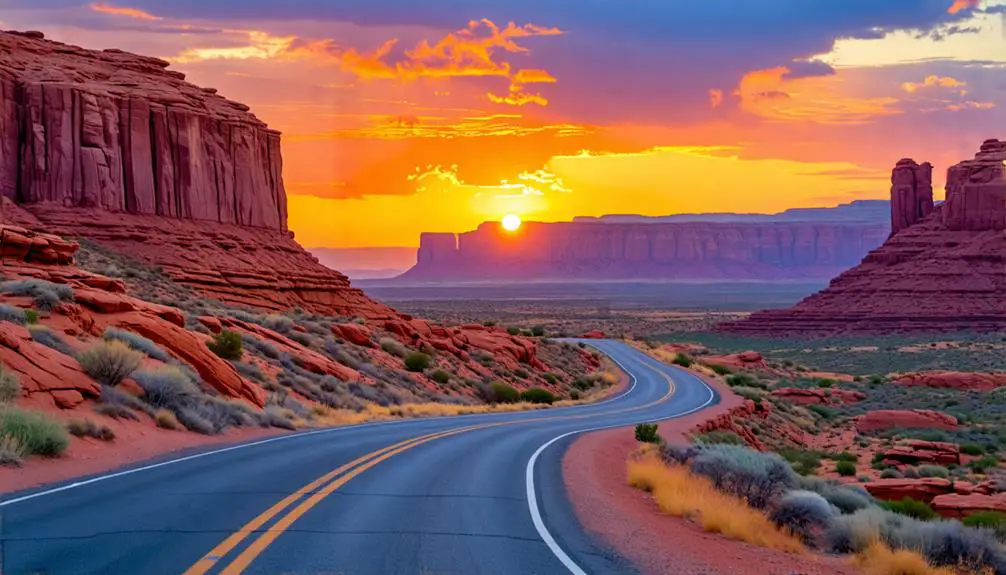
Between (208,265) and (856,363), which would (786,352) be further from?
(208,265)

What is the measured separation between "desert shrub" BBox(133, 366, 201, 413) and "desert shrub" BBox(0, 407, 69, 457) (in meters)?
5.69

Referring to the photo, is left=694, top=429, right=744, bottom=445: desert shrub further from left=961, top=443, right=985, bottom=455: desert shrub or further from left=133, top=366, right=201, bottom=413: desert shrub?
left=133, top=366, right=201, bottom=413: desert shrub

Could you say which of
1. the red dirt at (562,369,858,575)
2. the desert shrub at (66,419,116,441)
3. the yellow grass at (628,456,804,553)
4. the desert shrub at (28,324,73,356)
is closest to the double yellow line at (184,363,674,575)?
the red dirt at (562,369,858,575)

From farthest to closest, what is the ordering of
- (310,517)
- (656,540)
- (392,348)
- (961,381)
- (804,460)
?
(961,381) → (392,348) → (804,460) → (656,540) → (310,517)

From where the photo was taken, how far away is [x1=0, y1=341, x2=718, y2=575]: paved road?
30.6 ft

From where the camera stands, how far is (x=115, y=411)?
18.9 metres

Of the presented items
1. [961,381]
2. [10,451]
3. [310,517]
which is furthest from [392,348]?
[961,381]

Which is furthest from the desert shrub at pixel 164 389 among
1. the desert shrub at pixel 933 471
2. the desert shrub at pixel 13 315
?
the desert shrub at pixel 933 471

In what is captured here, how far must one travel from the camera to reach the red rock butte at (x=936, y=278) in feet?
341

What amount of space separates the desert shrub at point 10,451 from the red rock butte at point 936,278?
333 feet

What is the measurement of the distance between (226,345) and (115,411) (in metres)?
11.2

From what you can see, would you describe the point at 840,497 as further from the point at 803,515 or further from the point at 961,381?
the point at 961,381

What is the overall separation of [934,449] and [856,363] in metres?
49.7

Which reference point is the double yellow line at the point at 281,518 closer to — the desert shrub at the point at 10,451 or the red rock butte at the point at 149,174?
the desert shrub at the point at 10,451
